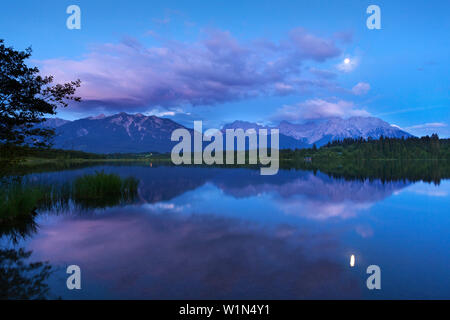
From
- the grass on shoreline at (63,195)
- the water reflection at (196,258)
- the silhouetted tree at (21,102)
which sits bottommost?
the water reflection at (196,258)

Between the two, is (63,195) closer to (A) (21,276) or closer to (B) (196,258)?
(A) (21,276)

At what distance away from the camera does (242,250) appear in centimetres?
1308

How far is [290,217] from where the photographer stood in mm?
21094

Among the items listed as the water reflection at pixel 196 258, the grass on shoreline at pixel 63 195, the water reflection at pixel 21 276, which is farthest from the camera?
the grass on shoreline at pixel 63 195

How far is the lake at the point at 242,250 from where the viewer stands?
29.3 ft

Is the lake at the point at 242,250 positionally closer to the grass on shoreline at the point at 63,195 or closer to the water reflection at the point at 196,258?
the water reflection at the point at 196,258

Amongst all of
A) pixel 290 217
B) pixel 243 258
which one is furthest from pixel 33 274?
pixel 290 217

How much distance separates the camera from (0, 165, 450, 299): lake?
29.3 feet

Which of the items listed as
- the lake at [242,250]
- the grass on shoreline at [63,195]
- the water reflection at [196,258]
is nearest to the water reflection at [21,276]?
the lake at [242,250]

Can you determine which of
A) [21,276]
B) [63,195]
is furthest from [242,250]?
[63,195]

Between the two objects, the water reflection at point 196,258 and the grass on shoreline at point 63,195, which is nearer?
the water reflection at point 196,258

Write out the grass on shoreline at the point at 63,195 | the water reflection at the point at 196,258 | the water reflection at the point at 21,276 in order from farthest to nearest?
1. the grass on shoreline at the point at 63,195
2. the water reflection at the point at 196,258
3. the water reflection at the point at 21,276

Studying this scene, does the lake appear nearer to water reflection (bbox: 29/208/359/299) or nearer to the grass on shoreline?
water reflection (bbox: 29/208/359/299)
